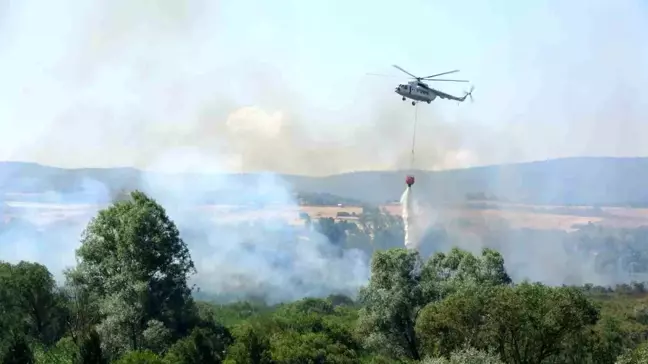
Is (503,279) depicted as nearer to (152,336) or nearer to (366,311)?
(366,311)

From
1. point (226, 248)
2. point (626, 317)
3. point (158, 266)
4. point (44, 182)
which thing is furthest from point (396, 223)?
point (158, 266)

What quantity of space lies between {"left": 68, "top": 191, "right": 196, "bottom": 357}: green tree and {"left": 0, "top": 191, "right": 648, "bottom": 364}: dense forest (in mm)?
66

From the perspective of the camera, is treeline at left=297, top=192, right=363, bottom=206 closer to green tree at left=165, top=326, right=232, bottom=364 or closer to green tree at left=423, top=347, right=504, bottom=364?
green tree at left=165, top=326, right=232, bottom=364

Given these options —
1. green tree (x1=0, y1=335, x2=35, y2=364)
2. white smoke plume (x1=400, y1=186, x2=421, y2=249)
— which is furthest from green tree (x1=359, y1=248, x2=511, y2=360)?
white smoke plume (x1=400, y1=186, x2=421, y2=249)

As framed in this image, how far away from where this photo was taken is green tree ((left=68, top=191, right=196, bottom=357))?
142 ft

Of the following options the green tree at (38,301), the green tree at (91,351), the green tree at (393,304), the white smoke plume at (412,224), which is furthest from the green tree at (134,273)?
the white smoke plume at (412,224)

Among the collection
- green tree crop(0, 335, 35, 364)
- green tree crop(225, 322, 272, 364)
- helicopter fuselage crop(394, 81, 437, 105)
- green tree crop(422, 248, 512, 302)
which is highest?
helicopter fuselage crop(394, 81, 437, 105)

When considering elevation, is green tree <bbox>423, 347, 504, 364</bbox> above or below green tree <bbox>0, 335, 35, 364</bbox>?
below

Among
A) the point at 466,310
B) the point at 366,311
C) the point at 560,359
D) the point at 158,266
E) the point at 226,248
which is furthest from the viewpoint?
the point at 226,248

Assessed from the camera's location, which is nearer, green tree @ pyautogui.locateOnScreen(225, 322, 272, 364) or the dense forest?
green tree @ pyautogui.locateOnScreen(225, 322, 272, 364)

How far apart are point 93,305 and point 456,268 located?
30.0 m

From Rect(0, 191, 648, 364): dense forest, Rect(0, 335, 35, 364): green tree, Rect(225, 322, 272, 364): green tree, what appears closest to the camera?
Rect(0, 335, 35, 364): green tree

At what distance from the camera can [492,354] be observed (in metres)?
39.4

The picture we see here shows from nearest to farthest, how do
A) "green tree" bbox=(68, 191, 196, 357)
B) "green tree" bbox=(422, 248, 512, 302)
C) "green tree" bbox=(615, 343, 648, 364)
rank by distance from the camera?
1. "green tree" bbox=(615, 343, 648, 364)
2. "green tree" bbox=(68, 191, 196, 357)
3. "green tree" bbox=(422, 248, 512, 302)
